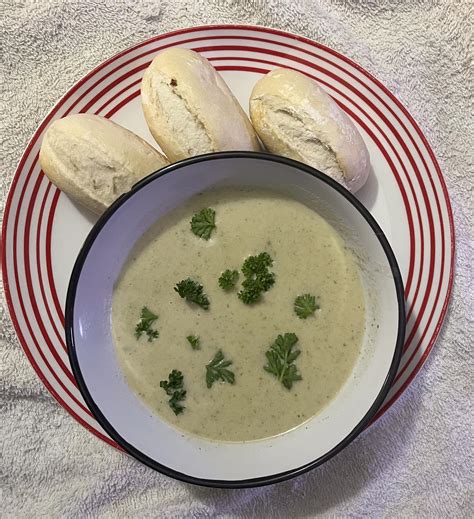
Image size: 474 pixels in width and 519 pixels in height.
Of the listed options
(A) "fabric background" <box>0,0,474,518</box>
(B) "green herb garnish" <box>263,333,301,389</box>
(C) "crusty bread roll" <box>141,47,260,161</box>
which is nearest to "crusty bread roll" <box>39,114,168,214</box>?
(C) "crusty bread roll" <box>141,47,260,161</box>

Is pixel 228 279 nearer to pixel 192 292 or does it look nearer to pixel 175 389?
pixel 192 292

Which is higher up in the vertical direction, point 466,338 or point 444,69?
point 444,69

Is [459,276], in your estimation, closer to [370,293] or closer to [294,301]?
[370,293]

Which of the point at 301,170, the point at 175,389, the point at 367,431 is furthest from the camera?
the point at 367,431

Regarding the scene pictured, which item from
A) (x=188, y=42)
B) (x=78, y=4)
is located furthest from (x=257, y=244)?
(x=78, y=4)

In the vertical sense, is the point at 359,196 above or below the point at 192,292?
above

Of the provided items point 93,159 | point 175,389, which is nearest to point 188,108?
point 93,159

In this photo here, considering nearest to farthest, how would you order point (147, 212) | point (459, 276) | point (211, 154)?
point (211, 154)
point (147, 212)
point (459, 276)
